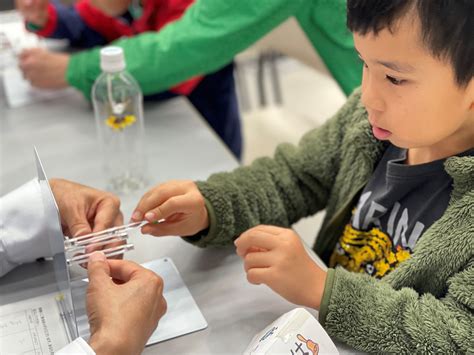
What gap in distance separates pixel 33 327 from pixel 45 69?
729 millimetres

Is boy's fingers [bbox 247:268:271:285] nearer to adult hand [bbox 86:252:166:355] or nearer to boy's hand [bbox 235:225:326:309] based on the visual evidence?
boy's hand [bbox 235:225:326:309]

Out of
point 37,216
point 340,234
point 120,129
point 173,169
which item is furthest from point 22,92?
point 340,234

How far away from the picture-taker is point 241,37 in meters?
1.19

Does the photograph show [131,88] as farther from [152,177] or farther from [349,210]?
[349,210]

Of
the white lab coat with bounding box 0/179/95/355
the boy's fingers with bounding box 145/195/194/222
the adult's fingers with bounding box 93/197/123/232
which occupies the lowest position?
the white lab coat with bounding box 0/179/95/355

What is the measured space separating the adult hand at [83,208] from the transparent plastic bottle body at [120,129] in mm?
166

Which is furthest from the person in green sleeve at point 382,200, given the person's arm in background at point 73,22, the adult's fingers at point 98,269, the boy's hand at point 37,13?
the boy's hand at point 37,13

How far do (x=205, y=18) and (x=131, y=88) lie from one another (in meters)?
0.19

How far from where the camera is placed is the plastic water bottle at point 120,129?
113 cm

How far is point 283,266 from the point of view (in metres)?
0.79

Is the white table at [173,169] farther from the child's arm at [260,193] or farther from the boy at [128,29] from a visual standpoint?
the boy at [128,29]

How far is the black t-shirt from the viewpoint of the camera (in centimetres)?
84

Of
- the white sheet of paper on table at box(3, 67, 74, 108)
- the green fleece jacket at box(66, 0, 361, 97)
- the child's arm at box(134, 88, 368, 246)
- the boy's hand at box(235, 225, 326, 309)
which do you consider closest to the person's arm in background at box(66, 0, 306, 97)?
the green fleece jacket at box(66, 0, 361, 97)

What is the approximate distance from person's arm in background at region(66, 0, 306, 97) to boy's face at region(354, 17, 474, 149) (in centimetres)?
45
